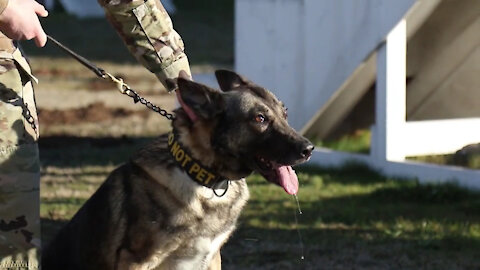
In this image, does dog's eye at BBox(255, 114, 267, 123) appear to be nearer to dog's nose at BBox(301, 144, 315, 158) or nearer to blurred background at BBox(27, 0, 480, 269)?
dog's nose at BBox(301, 144, 315, 158)

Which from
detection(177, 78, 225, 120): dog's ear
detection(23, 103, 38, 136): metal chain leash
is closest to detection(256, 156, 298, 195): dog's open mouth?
detection(177, 78, 225, 120): dog's ear

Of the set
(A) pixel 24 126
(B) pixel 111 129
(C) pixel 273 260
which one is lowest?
(B) pixel 111 129

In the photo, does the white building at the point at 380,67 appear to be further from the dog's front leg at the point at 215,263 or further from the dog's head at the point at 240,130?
the dog's head at the point at 240,130

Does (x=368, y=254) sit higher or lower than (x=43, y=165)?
higher

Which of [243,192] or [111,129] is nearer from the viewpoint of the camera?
Result: [243,192]

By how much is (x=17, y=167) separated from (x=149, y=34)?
0.80 m

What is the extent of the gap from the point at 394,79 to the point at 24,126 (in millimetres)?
5125

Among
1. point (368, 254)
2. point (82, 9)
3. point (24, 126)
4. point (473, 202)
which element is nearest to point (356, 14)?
point (473, 202)

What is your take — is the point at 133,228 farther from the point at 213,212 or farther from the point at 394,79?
the point at 394,79

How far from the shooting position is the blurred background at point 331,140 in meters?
6.44

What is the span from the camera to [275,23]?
931cm

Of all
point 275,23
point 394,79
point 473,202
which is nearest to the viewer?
point 473,202

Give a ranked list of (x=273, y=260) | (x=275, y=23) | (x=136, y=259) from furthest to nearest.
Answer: (x=275, y=23) → (x=273, y=260) → (x=136, y=259)

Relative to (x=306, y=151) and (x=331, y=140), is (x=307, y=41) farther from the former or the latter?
(x=306, y=151)
